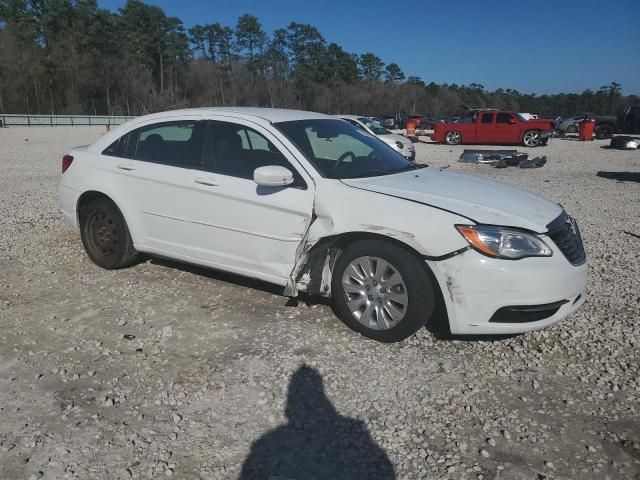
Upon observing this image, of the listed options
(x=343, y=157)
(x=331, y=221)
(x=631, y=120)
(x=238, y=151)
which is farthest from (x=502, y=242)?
(x=631, y=120)

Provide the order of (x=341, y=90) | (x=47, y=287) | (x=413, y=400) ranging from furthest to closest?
(x=341, y=90) < (x=47, y=287) < (x=413, y=400)

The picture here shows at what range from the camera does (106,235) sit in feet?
17.0

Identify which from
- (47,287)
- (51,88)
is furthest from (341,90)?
(47,287)

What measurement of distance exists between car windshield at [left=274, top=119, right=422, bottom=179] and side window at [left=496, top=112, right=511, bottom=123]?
2214 centimetres

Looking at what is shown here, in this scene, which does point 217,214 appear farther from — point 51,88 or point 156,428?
point 51,88


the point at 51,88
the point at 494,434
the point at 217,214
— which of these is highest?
the point at 51,88

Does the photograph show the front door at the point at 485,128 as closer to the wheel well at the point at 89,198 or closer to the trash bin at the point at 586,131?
the trash bin at the point at 586,131

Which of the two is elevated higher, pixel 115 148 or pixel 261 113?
pixel 261 113

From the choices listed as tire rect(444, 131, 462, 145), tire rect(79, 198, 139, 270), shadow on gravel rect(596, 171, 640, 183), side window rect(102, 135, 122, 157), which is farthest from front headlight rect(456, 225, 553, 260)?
tire rect(444, 131, 462, 145)

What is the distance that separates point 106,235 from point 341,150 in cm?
253

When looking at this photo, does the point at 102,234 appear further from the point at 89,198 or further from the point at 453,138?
the point at 453,138

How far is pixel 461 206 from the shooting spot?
357 cm

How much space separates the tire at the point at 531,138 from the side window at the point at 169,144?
925 inches

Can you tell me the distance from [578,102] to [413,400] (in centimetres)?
12017
